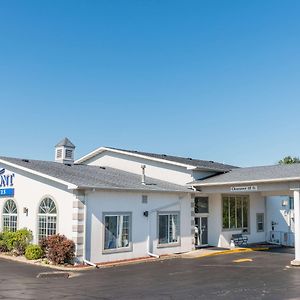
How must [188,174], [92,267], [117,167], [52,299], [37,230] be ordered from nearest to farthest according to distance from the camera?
[52,299], [92,267], [37,230], [188,174], [117,167]

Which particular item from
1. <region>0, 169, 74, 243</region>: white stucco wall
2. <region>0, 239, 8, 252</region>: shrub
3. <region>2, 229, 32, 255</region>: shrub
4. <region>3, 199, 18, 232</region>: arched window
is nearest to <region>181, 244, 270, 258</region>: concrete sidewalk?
<region>0, 169, 74, 243</region>: white stucco wall

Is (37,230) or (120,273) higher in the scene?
(37,230)

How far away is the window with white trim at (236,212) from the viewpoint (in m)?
26.5

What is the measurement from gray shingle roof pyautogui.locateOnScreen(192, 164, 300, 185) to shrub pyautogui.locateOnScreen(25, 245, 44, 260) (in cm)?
902

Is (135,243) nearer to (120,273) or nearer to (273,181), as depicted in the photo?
(120,273)

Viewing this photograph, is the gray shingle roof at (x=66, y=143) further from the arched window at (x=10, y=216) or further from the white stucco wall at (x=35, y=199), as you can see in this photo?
the arched window at (x=10, y=216)

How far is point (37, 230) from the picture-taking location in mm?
20703

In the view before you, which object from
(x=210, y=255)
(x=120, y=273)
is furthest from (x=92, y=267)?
(x=210, y=255)

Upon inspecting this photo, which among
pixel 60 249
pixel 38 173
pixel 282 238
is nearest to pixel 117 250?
pixel 60 249

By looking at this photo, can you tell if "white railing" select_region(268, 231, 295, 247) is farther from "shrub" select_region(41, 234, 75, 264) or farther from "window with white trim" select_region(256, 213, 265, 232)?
"shrub" select_region(41, 234, 75, 264)

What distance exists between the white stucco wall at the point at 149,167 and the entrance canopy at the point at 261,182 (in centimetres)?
87

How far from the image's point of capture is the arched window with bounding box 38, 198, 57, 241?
20.0 m

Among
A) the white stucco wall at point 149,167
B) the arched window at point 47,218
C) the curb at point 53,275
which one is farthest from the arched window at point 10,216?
the white stucco wall at point 149,167

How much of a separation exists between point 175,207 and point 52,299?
39.7ft
